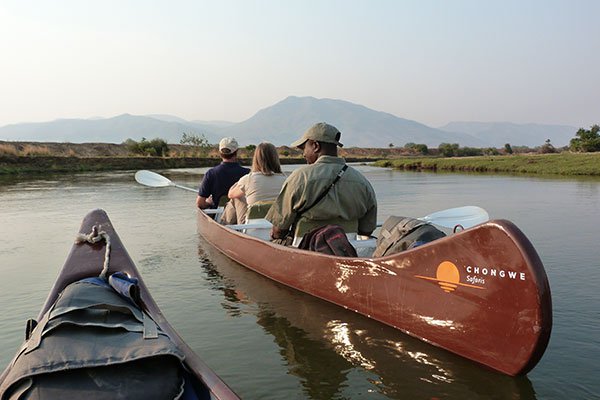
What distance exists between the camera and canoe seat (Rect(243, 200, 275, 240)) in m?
7.48

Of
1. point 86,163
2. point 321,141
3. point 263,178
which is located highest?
point 321,141

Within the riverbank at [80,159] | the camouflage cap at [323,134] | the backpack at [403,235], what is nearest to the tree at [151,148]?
the riverbank at [80,159]

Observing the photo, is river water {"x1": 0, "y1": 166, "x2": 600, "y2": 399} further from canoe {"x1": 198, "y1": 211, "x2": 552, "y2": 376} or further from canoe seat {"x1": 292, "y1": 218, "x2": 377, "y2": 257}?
canoe seat {"x1": 292, "y1": 218, "x2": 377, "y2": 257}

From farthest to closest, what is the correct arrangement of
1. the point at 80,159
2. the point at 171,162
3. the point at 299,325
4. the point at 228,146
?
the point at 171,162 < the point at 80,159 < the point at 228,146 < the point at 299,325

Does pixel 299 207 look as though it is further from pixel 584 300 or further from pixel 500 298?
pixel 584 300

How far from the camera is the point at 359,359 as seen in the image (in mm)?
4164

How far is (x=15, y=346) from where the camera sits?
4.53 metres

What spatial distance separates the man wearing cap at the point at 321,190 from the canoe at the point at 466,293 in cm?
56

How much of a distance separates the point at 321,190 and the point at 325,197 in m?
0.10

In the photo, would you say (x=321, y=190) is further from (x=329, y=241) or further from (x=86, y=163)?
(x=86, y=163)

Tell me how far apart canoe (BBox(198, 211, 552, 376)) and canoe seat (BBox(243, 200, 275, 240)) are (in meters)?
2.35

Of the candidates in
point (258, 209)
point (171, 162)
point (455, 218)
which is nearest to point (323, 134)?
point (258, 209)

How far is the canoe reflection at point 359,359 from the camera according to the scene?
11.9 ft

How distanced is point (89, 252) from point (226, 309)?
177 centimetres
